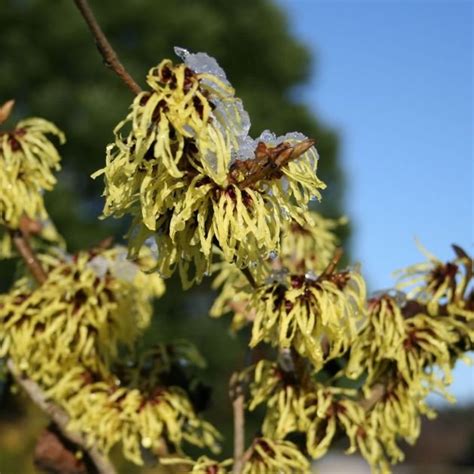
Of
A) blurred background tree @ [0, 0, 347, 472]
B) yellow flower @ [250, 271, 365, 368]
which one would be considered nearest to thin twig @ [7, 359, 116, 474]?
yellow flower @ [250, 271, 365, 368]

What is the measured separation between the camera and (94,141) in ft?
33.4

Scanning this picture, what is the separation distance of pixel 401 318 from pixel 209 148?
1.40 feet

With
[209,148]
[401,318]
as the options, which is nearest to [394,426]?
[401,318]

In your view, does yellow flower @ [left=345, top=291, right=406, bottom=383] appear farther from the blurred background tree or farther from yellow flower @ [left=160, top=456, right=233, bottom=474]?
the blurred background tree

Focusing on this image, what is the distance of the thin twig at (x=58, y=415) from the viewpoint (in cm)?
134

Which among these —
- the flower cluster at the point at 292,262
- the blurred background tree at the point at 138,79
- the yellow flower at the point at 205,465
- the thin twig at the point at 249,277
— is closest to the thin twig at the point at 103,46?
the thin twig at the point at 249,277

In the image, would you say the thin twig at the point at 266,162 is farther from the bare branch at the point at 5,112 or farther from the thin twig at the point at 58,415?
the thin twig at the point at 58,415

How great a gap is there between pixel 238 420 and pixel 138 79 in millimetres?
9784

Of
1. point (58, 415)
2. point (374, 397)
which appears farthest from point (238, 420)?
point (58, 415)

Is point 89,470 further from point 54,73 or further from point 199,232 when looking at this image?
point 54,73

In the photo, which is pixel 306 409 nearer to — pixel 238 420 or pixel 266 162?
pixel 238 420

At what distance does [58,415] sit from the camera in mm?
1365

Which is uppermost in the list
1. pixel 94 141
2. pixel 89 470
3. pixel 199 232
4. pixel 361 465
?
pixel 94 141

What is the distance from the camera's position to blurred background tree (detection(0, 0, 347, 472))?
32.1 feet
